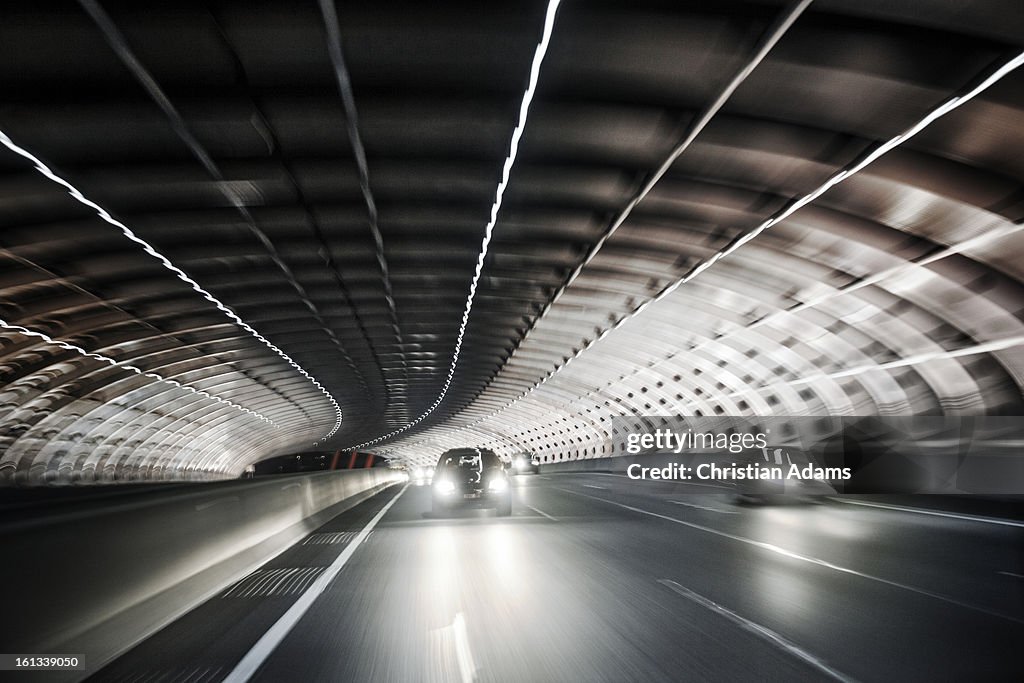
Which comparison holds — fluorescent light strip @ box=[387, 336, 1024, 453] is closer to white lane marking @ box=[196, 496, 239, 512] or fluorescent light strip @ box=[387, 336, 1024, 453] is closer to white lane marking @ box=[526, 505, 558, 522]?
white lane marking @ box=[526, 505, 558, 522]

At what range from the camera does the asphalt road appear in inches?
226

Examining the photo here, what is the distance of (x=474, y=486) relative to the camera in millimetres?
21172

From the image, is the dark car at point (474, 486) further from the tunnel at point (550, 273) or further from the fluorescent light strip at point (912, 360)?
the fluorescent light strip at point (912, 360)

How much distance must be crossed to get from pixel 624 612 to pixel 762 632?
1.32 metres

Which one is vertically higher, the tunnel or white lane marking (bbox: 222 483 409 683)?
the tunnel

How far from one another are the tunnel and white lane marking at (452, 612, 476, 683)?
5cm

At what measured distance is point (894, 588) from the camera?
8719 mm

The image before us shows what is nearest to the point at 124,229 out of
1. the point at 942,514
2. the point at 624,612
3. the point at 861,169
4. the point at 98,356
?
the point at 861,169

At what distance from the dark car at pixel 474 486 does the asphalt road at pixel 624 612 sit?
21.0 ft

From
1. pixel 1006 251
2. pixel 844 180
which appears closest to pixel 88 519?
pixel 844 180

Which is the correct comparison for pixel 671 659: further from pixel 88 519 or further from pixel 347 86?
pixel 347 86

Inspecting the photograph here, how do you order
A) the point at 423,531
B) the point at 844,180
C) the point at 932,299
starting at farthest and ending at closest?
the point at 932,299 < the point at 423,531 < the point at 844,180

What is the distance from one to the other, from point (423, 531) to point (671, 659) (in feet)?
36.3

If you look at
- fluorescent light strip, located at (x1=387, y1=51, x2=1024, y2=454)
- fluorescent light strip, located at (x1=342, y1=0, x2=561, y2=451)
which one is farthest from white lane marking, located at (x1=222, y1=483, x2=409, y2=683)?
fluorescent light strip, located at (x1=387, y1=51, x2=1024, y2=454)
